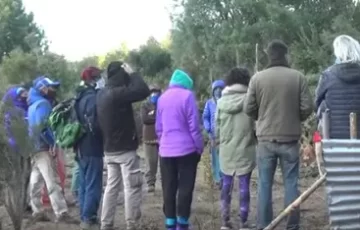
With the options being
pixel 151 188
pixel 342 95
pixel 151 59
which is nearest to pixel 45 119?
pixel 151 188

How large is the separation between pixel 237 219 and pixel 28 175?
2779mm

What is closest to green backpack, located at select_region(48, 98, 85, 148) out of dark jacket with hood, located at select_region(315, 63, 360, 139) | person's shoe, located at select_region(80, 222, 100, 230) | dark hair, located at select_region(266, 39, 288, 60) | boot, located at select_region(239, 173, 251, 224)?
person's shoe, located at select_region(80, 222, 100, 230)

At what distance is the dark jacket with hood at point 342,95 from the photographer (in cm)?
771

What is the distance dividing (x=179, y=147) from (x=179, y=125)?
0.25 metres

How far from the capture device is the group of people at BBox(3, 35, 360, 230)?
313 inches

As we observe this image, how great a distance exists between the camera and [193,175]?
28.5ft

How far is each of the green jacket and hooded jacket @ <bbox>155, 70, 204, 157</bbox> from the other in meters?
0.51

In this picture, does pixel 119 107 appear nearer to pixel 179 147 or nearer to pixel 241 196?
pixel 179 147

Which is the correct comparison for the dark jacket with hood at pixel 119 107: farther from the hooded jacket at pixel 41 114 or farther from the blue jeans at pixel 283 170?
the blue jeans at pixel 283 170

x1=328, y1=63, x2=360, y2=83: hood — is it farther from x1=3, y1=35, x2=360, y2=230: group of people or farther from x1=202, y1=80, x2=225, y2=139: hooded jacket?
x1=202, y1=80, x2=225, y2=139: hooded jacket

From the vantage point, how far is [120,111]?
894 cm

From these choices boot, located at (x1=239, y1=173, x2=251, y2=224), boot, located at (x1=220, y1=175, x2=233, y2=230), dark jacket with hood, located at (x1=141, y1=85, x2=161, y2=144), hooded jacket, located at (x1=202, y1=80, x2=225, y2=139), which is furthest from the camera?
dark jacket with hood, located at (x1=141, y1=85, x2=161, y2=144)

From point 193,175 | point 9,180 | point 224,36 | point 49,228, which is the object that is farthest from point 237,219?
point 224,36

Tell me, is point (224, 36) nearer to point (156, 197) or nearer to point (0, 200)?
point (156, 197)
